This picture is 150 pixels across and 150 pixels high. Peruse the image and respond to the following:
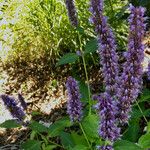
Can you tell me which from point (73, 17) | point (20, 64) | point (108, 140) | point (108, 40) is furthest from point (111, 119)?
point (20, 64)

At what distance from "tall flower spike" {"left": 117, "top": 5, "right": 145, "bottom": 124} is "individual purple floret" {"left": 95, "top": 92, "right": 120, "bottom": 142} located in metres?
0.14

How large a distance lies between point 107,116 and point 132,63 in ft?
0.96

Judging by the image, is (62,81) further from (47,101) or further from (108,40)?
(108,40)

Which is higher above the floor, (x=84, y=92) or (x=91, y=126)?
(x=84, y=92)

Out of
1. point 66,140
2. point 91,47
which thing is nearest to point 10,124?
point 66,140

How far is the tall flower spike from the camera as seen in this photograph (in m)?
2.13

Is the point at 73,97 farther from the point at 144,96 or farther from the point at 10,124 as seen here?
the point at 10,124

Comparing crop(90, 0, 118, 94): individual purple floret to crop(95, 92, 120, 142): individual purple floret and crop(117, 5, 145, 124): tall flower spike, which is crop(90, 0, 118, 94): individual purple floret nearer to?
crop(117, 5, 145, 124): tall flower spike

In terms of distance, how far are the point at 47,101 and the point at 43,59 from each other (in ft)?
2.65

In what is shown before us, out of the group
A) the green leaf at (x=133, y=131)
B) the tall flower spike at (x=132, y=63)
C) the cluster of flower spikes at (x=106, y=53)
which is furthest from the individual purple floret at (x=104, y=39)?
the green leaf at (x=133, y=131)

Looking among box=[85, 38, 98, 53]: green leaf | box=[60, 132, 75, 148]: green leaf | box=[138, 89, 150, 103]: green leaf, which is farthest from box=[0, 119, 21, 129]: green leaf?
box=[138, 89, 150, 103]: green leaf

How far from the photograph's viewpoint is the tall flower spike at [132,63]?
7.00 feet

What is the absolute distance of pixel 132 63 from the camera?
7.13ft

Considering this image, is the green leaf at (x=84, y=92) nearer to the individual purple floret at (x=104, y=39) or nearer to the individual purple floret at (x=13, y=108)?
the individual purple floret at (x=13, y=108)
